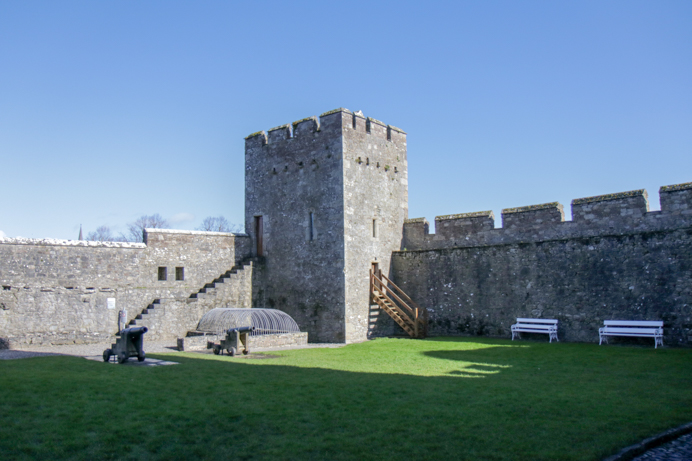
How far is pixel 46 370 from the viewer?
9.72 m

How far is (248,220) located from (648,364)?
13.8m

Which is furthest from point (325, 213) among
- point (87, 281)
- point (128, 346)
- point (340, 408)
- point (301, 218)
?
point (340, 408)

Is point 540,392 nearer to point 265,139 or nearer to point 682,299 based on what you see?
point 682,299

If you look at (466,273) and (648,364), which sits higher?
(466,273)

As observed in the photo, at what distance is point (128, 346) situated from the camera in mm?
11102

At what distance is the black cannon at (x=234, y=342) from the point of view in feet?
43.2

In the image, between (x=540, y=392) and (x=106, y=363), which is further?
(x=106, y=363)

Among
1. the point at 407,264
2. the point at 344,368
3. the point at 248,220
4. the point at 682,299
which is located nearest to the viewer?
the point at 344,368

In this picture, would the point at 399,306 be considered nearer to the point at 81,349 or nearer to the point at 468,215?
the point at 468,215

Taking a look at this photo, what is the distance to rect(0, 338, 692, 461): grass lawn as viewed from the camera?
17.3ft

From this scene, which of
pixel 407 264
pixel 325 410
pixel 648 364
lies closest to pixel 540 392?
pixel 325 410

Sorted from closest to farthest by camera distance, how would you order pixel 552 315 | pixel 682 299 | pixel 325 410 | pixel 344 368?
1. pixel 325 410
2. pixel 344 368
3. pixel 682 299
4. pixel 552 315

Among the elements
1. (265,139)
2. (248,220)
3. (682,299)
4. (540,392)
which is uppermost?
(265,139)

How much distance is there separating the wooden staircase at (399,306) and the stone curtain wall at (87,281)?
564 centimetres
